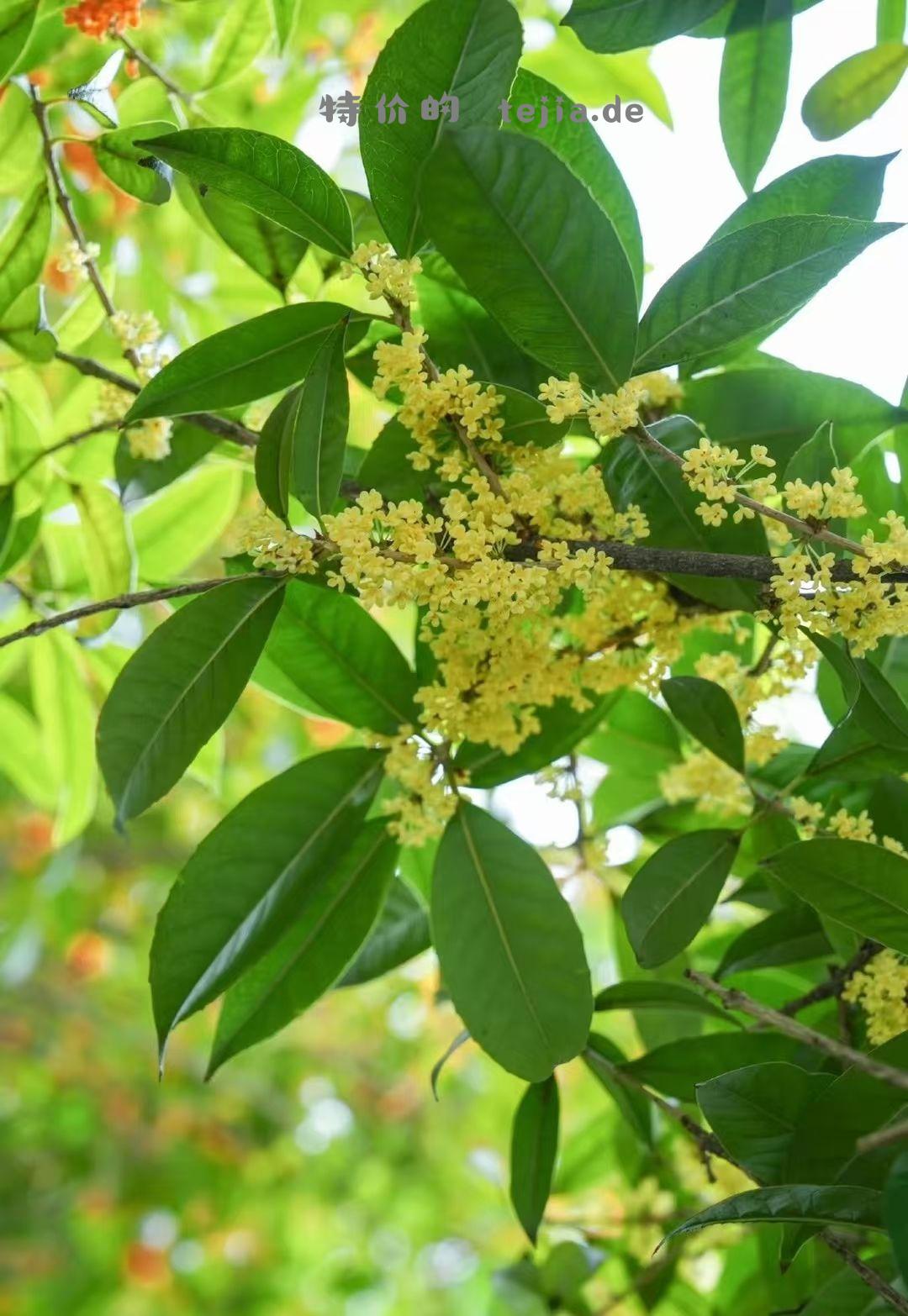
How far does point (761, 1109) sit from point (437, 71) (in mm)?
628

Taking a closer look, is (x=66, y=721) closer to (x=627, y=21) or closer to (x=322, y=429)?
(x=322, y=429)

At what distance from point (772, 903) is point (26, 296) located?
77 centimetres

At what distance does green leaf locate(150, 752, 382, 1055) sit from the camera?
0.74 metres

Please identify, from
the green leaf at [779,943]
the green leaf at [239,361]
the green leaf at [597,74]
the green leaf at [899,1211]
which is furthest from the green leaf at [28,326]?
the green leaf at [899,1211]

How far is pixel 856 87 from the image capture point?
87 centimetres

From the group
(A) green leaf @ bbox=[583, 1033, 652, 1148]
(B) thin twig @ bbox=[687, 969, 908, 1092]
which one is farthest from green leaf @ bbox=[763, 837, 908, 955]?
(A) green leaf @ bbox=[583, 1033, 652, 1148]

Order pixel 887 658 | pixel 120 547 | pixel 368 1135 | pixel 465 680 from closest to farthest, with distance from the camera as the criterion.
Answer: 1. pixel 465 680
2. pixel 887 658
3. pixel 120 547
4. pixel 368 1135

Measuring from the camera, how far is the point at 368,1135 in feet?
10.9

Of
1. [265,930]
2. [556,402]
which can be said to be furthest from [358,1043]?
[556,402]

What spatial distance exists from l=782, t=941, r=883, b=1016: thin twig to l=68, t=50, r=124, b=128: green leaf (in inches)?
32.5

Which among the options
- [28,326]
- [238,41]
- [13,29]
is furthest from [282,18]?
[28,326]

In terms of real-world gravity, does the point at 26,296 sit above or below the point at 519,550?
above

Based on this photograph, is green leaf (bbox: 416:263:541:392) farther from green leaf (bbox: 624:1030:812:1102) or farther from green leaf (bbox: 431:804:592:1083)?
green leaf (bbox: 624:1030:812:1102)

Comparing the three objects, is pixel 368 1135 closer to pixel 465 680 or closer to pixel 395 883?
pixel 395 883
